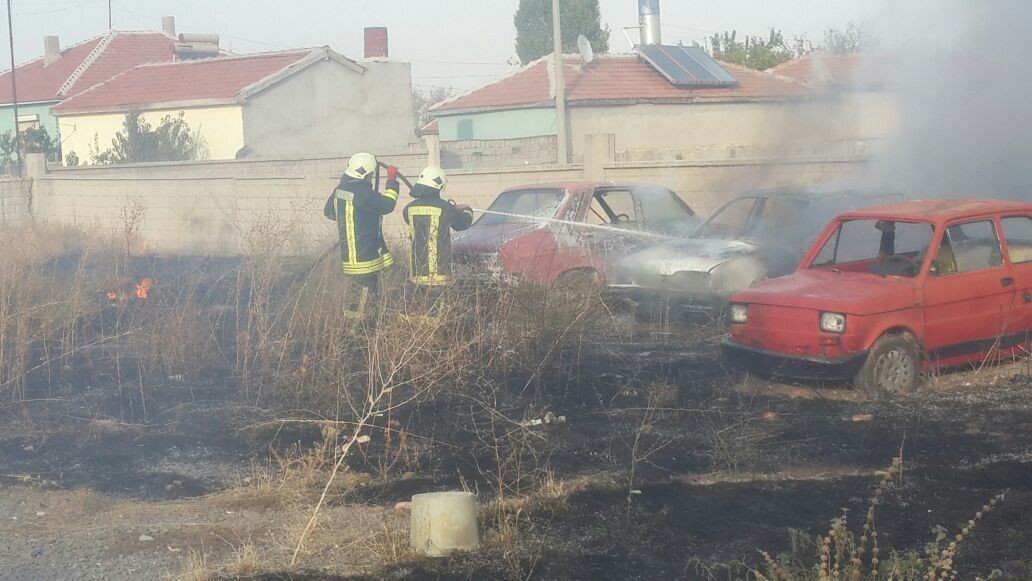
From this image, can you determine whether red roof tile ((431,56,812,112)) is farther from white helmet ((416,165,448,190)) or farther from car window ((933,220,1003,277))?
car window ((933,220,1003,277))

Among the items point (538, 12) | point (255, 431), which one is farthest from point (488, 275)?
point (538, 12)

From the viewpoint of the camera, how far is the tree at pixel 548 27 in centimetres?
6359

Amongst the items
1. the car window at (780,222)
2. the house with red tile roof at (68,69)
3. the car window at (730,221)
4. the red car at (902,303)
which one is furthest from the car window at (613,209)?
the house with red tile roof at (68,69)

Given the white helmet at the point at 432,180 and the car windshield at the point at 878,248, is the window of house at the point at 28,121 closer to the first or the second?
the white helmet at the point at 432,180

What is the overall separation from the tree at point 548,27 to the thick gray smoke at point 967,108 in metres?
48.1

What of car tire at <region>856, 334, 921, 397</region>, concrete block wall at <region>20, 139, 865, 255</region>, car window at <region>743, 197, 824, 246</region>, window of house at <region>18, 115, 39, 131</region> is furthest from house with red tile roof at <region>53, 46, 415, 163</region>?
car tire at <region>856, 334, 921, 397</region>

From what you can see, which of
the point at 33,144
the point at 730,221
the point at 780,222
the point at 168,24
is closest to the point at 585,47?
the point at 730,221

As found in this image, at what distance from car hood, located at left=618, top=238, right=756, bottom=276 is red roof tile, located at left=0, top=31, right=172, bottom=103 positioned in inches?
1569

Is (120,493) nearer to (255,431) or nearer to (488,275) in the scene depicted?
(255,431)

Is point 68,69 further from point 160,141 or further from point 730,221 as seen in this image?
point 730,221

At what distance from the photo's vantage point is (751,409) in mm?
8156

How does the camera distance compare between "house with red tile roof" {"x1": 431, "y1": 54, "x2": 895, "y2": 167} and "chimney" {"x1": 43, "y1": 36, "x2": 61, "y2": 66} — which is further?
"chimney" {"x1": 43, "y1": 36, "x2": 61, "y2": 66}

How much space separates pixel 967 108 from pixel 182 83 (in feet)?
97.1

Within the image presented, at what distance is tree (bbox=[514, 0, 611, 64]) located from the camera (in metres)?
63.6
